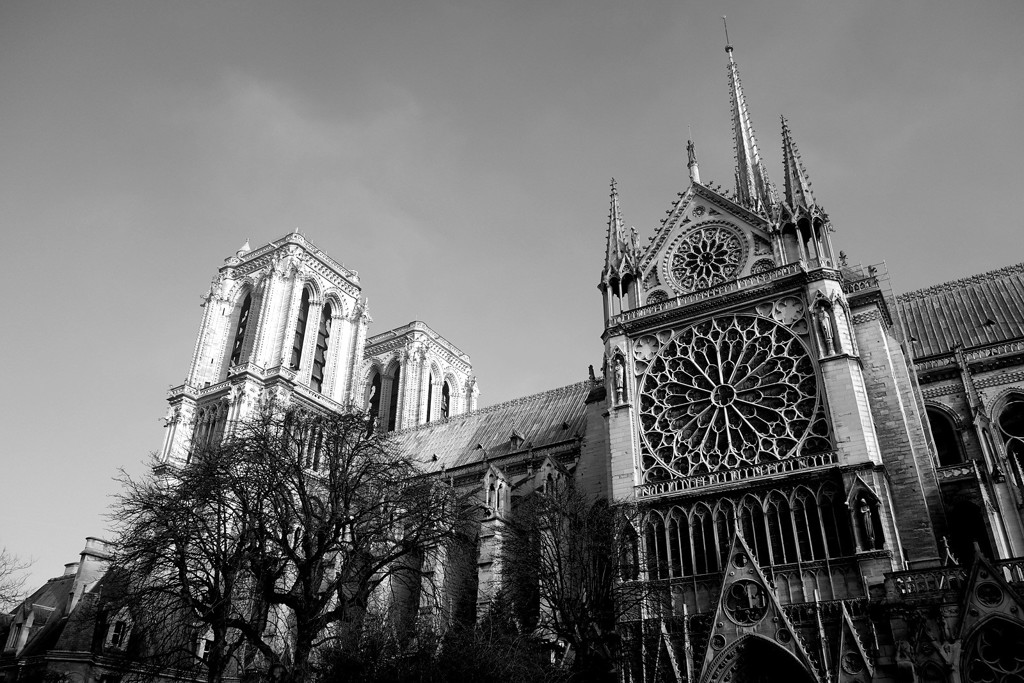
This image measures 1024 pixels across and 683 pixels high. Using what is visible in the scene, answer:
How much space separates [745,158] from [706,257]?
18.5m

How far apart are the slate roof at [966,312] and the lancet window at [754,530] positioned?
15050mm

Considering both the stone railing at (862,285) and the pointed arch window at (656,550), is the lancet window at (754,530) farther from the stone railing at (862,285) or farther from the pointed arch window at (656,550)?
Answer: the stone railing at (862,285)

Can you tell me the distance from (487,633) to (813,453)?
1274 cm

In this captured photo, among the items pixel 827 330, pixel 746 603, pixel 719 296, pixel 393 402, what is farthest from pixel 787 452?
pixel 393 402

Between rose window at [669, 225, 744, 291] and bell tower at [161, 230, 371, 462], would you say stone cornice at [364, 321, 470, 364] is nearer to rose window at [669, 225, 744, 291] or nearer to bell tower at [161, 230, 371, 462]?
bell tower at [161, 230, 371, 462]

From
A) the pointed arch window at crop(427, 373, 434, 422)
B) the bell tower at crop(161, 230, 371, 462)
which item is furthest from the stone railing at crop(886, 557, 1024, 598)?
A: the pointed arch window at crop(427, 373, 434, 422)

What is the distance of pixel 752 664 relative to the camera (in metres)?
24.4

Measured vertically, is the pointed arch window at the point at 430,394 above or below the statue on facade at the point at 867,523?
above

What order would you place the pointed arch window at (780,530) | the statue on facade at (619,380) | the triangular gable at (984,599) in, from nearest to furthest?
1. the triangular gable at (984,599)
2. the pointed arch window at (780,530)
3. the statue on facade at (619,380)

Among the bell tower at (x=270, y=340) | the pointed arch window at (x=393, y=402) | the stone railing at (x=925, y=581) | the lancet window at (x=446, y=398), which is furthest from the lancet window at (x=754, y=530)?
the lancet window at (x=446, y=398)

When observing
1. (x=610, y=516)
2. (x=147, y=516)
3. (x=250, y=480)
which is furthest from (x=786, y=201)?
(x=147, y=516)

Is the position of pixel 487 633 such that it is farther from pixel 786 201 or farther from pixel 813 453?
pixel 786 201

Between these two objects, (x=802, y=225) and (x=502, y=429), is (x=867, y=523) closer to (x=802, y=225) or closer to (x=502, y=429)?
(x=802, y=225)

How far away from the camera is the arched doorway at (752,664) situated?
23922 millimetres
